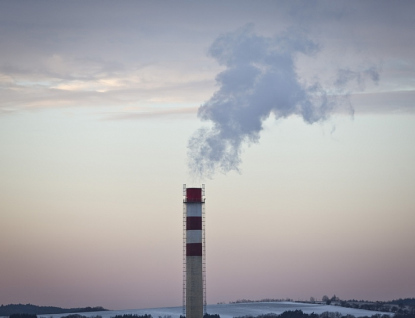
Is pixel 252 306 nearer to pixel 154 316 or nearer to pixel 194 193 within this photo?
pixel 154 316

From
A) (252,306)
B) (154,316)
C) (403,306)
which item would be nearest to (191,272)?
(154,316)

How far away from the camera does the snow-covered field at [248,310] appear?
88.1 metres

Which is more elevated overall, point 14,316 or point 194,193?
point 194,193

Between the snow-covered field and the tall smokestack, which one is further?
the snow-covered field

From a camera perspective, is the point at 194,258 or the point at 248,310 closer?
the point at 194,258

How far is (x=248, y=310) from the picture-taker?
93375mm

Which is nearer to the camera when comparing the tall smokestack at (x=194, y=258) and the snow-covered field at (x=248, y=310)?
the tall smokestack at (x=194, y=258)

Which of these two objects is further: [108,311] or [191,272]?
[108,311]

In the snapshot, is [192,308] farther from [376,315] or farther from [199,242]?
[376,315]

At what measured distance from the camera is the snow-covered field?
289ft

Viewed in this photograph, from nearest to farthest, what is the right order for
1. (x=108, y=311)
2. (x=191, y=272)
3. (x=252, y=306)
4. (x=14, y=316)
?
Result: (x=191, y=272), (x=14, y=316), (x=108, y=311), (x=252, y=306)

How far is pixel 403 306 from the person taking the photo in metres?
112

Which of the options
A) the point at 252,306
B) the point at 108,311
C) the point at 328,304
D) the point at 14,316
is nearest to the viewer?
the point at 14,316

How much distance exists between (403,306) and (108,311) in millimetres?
42818
